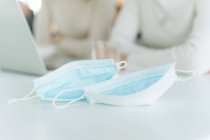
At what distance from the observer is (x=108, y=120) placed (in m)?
0.65

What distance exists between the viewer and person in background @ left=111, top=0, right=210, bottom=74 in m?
1.71

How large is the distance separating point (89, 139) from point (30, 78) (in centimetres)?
48

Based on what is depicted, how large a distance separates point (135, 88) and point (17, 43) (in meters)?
0.36

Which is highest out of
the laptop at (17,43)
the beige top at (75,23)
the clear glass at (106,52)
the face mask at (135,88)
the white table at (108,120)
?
the beige top at (75,23)

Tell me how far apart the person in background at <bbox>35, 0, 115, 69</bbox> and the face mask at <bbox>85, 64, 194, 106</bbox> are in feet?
4.43

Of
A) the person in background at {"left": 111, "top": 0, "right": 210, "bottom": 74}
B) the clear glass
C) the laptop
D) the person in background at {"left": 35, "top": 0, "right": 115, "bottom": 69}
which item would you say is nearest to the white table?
the laptop

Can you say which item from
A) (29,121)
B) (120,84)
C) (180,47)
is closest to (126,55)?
(180,47)

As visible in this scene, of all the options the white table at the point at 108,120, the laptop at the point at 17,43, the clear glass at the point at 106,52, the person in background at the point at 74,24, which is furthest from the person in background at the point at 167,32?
the white table at the point at 108,120

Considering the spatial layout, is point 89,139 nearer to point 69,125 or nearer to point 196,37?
point 69,125

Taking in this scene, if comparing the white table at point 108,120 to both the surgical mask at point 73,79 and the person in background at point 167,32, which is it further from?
the person in background at point 167,32

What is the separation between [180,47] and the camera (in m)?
1.73

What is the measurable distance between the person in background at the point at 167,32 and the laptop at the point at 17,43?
806 mm

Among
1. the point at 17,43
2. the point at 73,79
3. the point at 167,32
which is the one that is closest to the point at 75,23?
the point at 167,32

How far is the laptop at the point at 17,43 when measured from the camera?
0.90m
